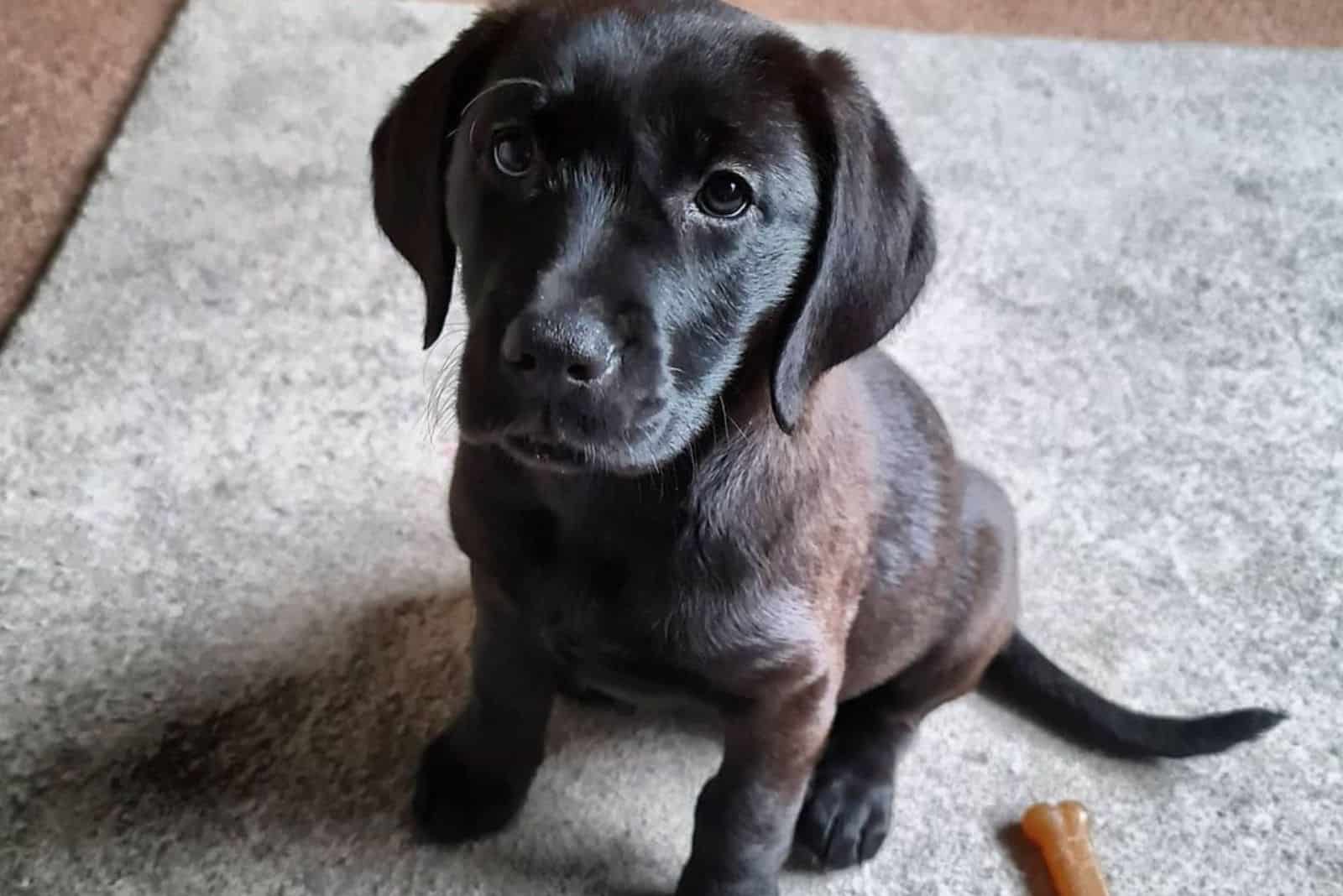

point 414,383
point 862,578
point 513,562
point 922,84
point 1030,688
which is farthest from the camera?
point 922,84

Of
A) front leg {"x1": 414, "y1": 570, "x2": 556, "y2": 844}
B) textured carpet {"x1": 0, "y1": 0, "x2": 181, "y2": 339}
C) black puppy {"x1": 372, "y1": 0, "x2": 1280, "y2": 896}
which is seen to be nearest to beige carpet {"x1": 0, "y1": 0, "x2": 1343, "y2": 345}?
textured carpet {"x1": 0, "y1": 0, "x2": 181, "y2": 339}

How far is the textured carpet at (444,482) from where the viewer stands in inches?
69.0

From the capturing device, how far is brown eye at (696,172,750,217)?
3.95 feet

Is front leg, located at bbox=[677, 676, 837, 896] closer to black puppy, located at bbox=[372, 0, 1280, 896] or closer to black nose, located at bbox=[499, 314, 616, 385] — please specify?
black puppy, located at bbox=[372, 0, 1280, 896]

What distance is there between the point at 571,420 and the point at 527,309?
0.37ft

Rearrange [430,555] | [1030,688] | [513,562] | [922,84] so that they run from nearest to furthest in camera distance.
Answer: [513,562] → [1030,688] → [430,555] → [922,84]

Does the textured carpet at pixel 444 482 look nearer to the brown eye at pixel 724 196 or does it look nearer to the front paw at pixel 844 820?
the front paw at pixel 844 820

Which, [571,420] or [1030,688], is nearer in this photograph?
[571,420]

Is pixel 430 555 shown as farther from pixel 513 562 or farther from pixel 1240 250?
pixel 1240 250

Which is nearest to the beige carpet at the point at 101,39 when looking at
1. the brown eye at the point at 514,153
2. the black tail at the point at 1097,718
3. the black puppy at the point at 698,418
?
the black puppy at the point at 698,418

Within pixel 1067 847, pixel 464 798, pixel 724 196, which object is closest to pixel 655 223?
pixel 724 196

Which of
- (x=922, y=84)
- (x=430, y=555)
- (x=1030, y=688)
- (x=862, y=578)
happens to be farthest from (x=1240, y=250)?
(x=430, y=555)

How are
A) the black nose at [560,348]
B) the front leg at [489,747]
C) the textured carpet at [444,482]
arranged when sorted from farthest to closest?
the textured carpet at [444,482] → the front leg at [489,747] → the black nose at [560,348]

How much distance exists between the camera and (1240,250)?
2625 millimetres
